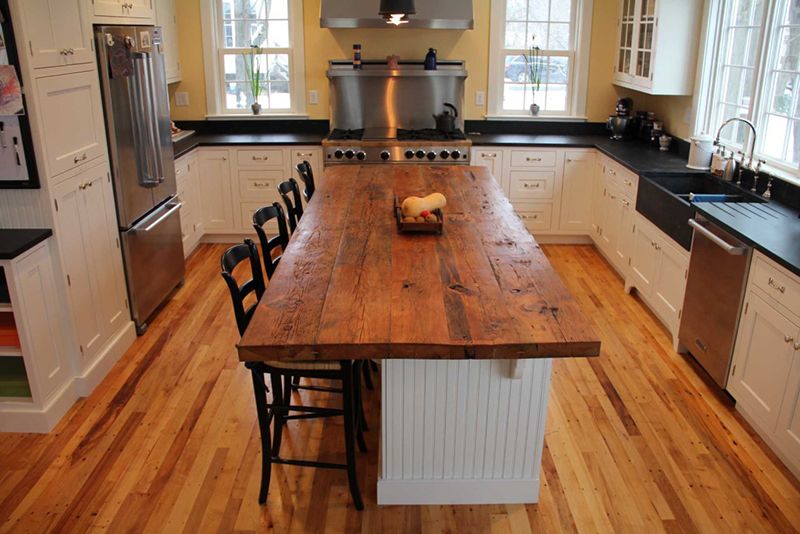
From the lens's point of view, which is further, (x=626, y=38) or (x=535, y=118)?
(x=535, y=118)

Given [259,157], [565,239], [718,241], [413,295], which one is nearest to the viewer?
[413,295]

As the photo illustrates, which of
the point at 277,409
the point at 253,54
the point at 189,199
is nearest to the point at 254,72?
the point at 253,54

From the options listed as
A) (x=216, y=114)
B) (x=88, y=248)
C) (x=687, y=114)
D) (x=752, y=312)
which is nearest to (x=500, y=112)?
(x=687, y=114)

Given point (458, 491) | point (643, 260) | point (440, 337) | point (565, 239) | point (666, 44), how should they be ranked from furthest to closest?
point (565, 239) < point (666, 44) < point (643, 260) < point (458, 491) < point (440, 337)

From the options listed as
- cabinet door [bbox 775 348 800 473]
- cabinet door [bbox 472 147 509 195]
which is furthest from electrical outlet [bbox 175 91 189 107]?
cabinet door [bbox 775 348 800 473]

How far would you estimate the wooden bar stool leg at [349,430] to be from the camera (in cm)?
258

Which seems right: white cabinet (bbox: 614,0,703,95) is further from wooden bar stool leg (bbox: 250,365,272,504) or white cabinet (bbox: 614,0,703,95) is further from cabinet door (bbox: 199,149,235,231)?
wooden bar stool leg (bbox: 250,365,272,504)

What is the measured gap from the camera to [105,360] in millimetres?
3736

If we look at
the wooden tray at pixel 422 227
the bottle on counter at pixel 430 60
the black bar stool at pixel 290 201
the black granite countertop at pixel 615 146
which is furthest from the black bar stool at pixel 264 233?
the bottle on counter at pixel 430 60

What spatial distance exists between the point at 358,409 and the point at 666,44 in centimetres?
362

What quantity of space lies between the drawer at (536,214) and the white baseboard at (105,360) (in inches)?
130

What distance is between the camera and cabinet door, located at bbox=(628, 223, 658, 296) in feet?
14.5

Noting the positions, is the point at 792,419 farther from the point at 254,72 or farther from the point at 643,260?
the point at 254,72

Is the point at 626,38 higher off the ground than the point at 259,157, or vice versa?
the point at 626,38
